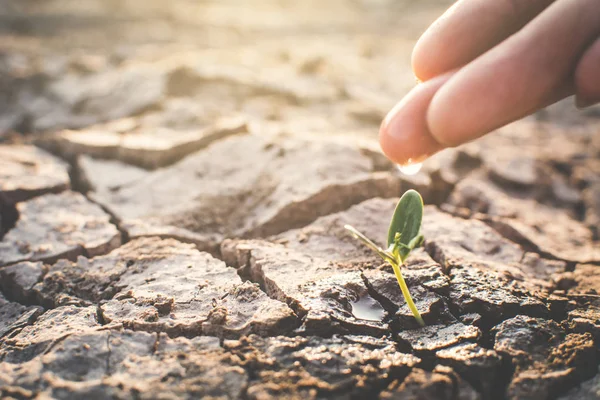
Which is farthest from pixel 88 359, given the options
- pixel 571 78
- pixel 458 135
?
pixel 571 78

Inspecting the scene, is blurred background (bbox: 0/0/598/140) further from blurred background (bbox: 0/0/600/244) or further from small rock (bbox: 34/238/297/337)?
small rock (bbox: 34/238/297/337)

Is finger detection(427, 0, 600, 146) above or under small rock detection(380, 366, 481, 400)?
above

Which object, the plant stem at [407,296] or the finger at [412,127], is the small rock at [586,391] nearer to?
the plant stem at [407,296]

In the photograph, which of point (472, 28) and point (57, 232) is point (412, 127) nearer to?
point (472, 28)

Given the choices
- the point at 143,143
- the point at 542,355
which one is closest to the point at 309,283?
the point at 542,355

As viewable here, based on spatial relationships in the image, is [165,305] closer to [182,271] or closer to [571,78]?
[182,271]

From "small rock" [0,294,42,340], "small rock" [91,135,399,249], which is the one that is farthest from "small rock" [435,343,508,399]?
"small rock" [0,294,42,340]

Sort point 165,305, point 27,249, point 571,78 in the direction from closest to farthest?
1. point 571,78
2. point 165,305
3. point 27,249
